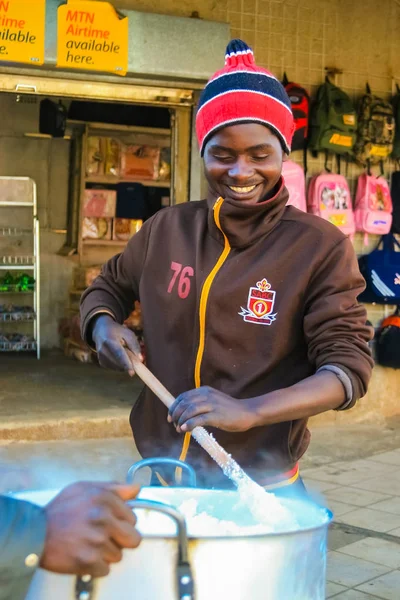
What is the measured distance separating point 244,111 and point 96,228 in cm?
775

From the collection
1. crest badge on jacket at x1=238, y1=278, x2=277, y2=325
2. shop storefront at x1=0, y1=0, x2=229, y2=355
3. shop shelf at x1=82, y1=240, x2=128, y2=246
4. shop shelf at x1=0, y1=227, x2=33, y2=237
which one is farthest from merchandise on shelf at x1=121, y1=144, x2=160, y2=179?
crest badge on jacket at x1=238, y1=278, x2=277, y2=325

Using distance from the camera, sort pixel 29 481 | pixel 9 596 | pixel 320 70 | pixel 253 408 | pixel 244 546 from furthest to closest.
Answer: pixel 320 70 < pixel 253 408 < pixel 29 481 < pixel 244 546 < pixel 9 596

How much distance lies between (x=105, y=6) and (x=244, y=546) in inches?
195

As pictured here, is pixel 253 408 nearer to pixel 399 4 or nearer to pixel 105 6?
pixel 105 6

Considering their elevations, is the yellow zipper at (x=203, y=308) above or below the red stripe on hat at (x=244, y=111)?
below

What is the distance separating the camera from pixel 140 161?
9.67m

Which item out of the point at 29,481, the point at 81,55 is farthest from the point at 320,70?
the point at 29,481

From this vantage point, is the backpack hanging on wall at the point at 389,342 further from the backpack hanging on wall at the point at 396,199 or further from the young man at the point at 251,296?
the young man at the point at 251,296

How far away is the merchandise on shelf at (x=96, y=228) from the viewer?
31.8ft

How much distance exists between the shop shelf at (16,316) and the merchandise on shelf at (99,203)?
126 cm

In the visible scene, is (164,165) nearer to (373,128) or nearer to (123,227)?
(123,227)

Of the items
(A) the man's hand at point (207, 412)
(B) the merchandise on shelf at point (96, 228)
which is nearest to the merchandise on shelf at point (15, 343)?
(B) the merchandise on shelf at point (96, 228)

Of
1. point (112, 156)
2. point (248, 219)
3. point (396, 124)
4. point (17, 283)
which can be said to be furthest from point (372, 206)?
point (248, 219)

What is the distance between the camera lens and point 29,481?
5.45ft
